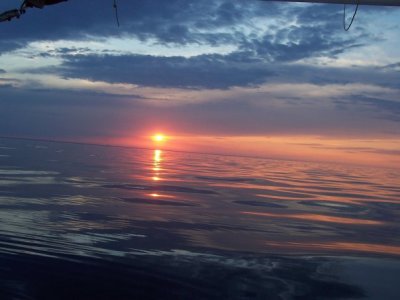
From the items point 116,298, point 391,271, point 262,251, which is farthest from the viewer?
point 262,251

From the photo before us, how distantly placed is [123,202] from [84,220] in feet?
16.0

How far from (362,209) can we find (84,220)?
575 inches

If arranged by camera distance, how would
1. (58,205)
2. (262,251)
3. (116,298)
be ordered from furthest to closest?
(58,205)
(262,251)
(116,298)

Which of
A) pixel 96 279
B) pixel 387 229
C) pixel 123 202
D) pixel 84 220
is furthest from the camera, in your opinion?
pixel 123 202

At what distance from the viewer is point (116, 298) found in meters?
7.75

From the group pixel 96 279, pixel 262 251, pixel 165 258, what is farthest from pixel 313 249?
pixel 96 279

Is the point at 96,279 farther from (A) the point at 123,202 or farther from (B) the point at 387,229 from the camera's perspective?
(B) the point at 387,229

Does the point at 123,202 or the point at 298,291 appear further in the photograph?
the point at 123,202

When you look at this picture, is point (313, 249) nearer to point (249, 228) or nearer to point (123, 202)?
point (249, 228)

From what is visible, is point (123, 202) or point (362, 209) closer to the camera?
point (123, 202)

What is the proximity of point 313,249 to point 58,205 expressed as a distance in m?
11.2

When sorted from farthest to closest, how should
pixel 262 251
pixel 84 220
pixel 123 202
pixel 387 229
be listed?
pixel 123 202, pixel 387 229, pixel 84 220, pixel 262 251

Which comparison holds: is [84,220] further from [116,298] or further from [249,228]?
[116,298]

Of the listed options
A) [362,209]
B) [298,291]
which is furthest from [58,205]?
[362,209]
